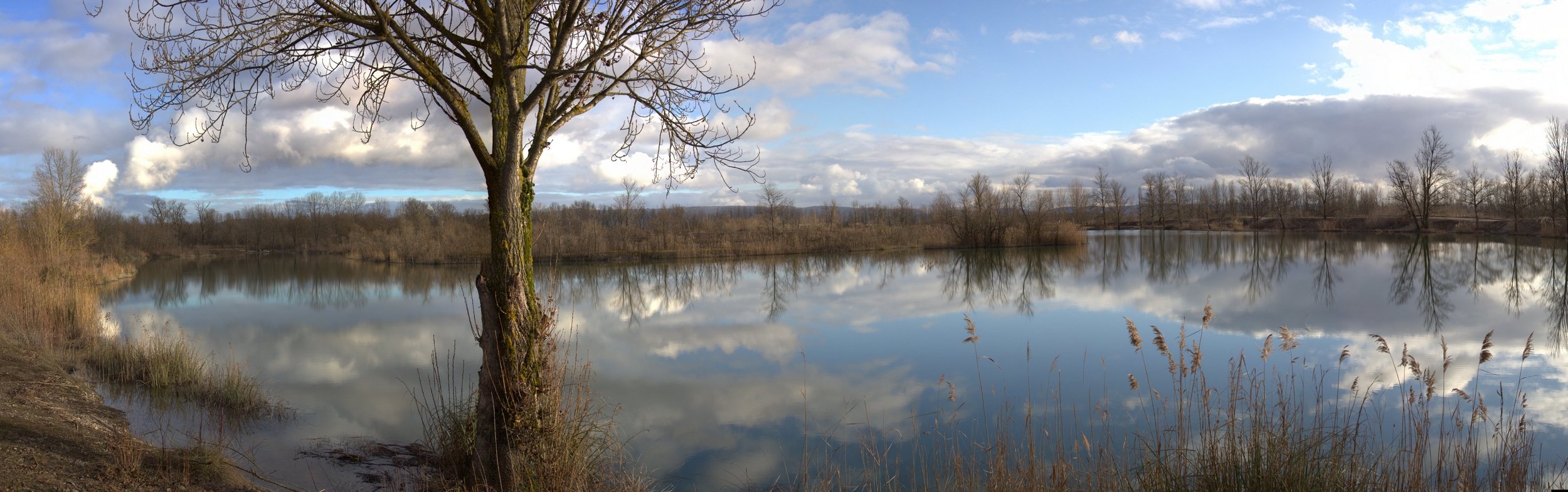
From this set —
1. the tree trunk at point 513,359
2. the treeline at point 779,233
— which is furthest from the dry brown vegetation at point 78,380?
the treeline at point 779,233

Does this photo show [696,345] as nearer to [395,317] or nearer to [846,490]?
[846,490]

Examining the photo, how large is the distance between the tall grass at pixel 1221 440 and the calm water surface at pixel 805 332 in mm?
352

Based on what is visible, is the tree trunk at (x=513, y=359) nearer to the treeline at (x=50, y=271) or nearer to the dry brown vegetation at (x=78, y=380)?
the dry brown vegetation at (x=78, y=380)

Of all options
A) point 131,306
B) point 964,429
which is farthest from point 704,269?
point 964,429

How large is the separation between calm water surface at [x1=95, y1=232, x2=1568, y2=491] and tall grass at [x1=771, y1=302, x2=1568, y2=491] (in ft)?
1.15

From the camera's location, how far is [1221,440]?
468 cm

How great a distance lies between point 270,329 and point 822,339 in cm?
1085

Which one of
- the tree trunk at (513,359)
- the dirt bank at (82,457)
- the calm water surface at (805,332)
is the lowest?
the calm water surface at (805,332)

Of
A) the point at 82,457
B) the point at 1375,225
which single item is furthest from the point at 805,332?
the point at 1375,225

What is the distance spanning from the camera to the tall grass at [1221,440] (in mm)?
3650

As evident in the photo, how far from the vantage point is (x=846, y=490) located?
5102mm

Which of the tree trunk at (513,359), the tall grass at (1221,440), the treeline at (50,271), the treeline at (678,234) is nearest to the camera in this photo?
the tall grass at (1221,440)

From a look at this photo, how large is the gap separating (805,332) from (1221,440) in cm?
810

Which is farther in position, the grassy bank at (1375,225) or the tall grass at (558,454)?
the grassy bank at (1375,225)
